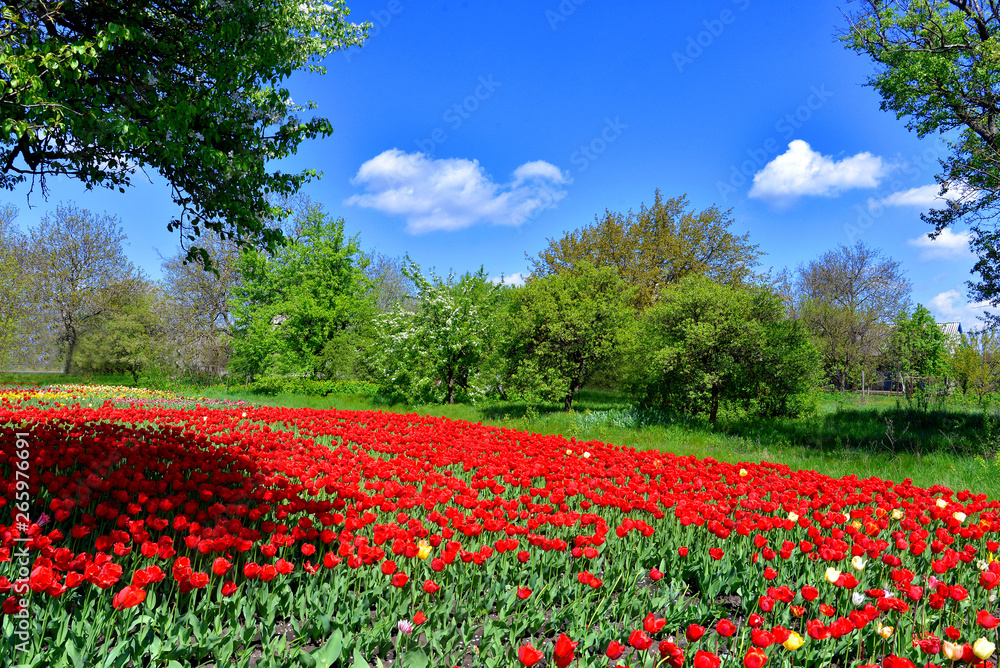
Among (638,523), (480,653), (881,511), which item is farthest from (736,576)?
(480,653)

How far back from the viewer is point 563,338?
14.3m

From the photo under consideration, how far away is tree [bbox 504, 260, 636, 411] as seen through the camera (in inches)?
564

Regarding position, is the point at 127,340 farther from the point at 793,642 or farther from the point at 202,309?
the point at 793,642

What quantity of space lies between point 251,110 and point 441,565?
6.68m

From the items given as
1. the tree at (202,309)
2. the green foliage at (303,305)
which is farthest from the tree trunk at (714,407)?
the tree at (202,309)

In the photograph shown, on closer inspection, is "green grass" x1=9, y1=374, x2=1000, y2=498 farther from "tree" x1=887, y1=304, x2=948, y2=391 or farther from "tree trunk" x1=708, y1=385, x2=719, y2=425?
"tree" x1=887, y1=304, x2=948, y2=391

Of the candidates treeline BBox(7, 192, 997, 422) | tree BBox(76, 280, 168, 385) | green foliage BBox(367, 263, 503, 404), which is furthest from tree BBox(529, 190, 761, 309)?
tree BBox(76, 280, 168, 385)

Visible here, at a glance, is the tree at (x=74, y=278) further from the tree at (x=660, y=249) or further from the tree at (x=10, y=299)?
the tree at (x=660, y=249)

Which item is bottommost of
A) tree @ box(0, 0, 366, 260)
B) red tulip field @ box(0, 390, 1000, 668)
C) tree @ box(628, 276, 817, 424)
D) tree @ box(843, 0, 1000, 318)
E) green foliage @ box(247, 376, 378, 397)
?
red tulip field @ box(0, 390, 1000, 668)

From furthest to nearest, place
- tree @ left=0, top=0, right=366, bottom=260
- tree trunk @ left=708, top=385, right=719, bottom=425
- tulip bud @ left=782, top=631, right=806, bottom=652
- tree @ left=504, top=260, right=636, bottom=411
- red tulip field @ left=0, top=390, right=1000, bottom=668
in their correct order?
tree @ left=504, top=260, right=636, bottom=411
tree trunk @ left=708, top=385, right=719, bottom=425
tree @ left=0, top=0, right=366, bottom=260
red tulip field @ left=0, top=390, right=1000, bottom=668
tulip bud @ left=782, top=631, right=806, bottom=652

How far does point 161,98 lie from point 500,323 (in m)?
10.9

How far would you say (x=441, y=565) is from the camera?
9.78ft

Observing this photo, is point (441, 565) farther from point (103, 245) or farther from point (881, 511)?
point (103, 245)

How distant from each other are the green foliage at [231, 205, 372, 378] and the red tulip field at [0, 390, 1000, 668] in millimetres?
16333
